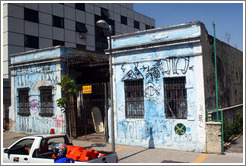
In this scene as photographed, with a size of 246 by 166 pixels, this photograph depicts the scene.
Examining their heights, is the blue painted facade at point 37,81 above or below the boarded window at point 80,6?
below

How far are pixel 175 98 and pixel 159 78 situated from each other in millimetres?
1115

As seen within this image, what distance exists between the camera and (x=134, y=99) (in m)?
11.5

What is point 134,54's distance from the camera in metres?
11.5

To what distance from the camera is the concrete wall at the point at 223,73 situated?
10.4 metres

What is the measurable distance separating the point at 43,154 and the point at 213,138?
6238mm

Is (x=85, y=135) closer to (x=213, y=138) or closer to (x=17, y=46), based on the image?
(x=213, y=138)

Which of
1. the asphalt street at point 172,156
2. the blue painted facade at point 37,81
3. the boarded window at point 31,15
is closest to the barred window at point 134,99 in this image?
the asphalt street at point 172,156

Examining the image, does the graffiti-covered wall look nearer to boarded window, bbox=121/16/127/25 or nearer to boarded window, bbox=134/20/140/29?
boarded window, bbox=121/16/127/25

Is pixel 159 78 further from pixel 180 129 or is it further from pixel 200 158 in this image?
pixel 200 158

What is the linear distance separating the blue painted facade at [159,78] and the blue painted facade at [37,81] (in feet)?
12.3

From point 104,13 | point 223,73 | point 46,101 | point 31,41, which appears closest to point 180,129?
point 223,73

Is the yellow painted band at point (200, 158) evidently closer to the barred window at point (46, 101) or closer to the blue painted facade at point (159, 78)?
the blue painted facade at point (159, 78)

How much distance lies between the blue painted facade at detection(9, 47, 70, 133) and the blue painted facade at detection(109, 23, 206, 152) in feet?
12.3

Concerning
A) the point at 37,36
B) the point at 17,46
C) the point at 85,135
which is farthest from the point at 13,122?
the point at 37,36
